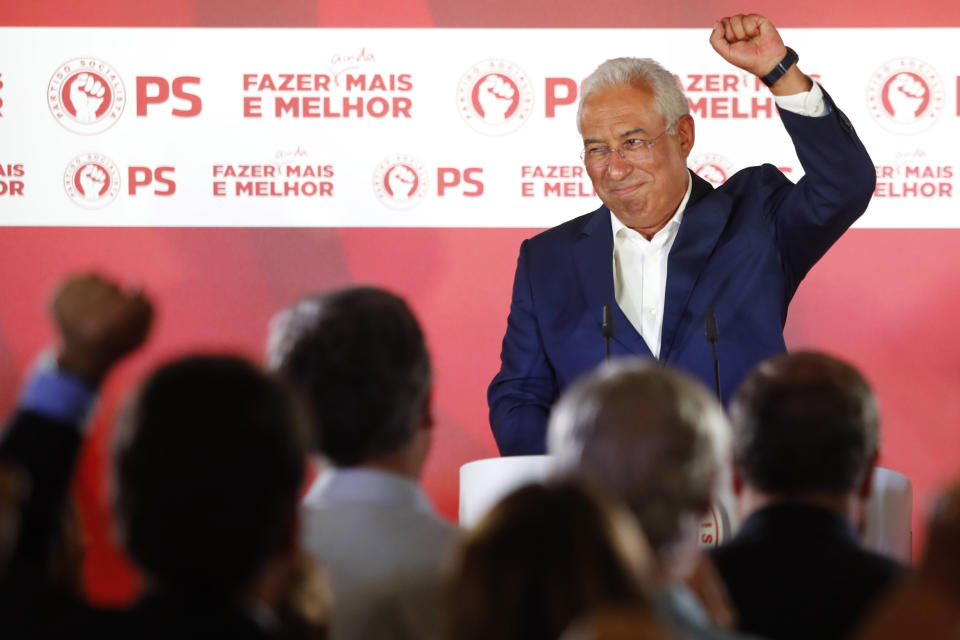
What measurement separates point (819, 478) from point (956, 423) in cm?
298

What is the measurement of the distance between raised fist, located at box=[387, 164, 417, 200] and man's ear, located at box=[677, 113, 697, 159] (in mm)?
1162

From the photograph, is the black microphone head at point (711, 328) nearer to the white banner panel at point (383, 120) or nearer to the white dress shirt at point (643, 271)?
the white dress shirt at point (643, 271)

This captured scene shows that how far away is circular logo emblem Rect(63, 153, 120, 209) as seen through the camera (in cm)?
427

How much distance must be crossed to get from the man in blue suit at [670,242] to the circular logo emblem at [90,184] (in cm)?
163

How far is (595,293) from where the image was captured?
323 centimetres

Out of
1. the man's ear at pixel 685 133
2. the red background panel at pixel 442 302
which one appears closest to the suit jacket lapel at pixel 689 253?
the man's ear at pixel 685 133

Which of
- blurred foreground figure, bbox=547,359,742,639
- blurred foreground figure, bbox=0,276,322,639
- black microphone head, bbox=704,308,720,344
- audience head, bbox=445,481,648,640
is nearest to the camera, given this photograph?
audience head, bbox=445,481,648,640

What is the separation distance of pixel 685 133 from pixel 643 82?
7.0 inches

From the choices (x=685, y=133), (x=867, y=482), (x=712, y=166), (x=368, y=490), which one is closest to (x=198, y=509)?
(x=368, y=490)

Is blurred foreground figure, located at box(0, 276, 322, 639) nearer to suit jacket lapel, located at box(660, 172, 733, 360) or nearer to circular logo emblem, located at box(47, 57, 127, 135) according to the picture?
suit jacket lapel, located at box(660, 172, 733, 360)

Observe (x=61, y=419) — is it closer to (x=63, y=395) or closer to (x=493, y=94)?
(x=63, y=395)

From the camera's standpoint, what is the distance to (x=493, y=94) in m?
4.26

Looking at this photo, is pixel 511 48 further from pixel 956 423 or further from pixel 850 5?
pixel 956 423

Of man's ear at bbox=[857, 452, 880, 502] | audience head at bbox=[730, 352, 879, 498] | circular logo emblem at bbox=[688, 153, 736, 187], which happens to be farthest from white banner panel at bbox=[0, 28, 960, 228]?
audience head at bbox=[730, 352, 879, 498]
